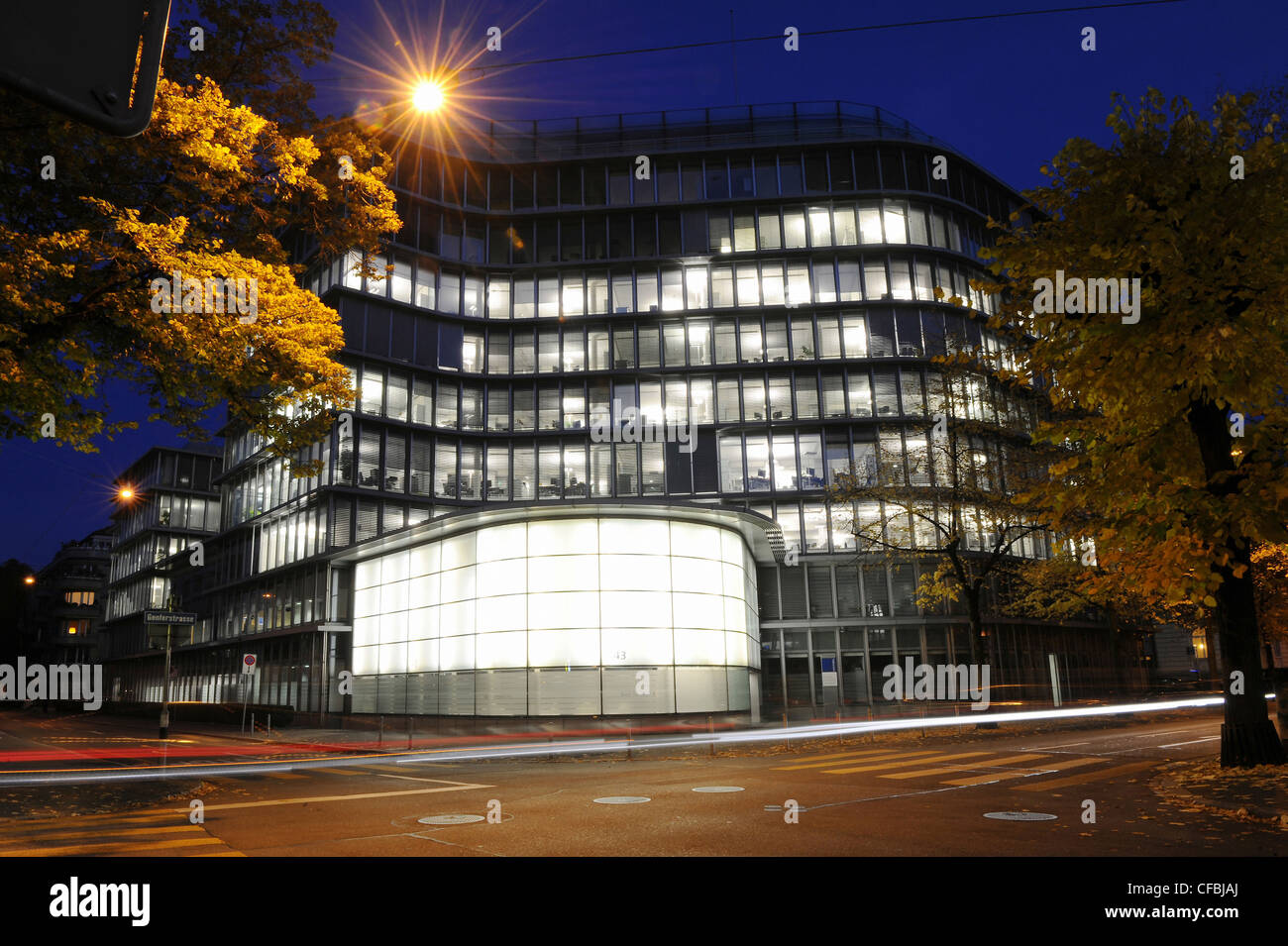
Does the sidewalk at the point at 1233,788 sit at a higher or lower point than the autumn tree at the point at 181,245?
lower

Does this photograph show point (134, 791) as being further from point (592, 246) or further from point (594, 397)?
point (592, 246)

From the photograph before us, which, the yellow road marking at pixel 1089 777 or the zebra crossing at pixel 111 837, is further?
the yellow road marking at pixel 1089 777

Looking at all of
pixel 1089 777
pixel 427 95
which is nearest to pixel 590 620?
pixel 1089 777

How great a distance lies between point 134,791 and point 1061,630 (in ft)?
173

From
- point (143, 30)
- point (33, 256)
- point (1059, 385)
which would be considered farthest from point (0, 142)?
point (1059, 385)

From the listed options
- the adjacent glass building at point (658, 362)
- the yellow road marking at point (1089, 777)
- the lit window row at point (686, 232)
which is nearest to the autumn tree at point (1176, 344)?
the yellow road marking at point (1089, 777)

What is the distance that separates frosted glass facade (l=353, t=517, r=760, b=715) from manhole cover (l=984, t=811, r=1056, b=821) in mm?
20131

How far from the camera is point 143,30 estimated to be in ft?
5.46

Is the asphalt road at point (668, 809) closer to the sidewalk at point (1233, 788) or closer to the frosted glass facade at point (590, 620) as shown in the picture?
the sidewalk at point (1233, 788)

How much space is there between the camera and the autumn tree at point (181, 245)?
12.8 meters

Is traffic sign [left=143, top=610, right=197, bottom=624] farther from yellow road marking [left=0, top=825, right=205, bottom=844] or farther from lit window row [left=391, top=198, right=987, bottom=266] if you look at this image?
lit window row [left=391, top=198, right=987, bottom=266]

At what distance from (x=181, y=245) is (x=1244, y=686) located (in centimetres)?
1749

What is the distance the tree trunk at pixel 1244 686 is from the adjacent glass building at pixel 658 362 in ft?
92.1

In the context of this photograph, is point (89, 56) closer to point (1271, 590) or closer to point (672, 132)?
point (1271, 590)
